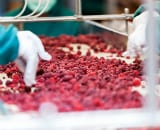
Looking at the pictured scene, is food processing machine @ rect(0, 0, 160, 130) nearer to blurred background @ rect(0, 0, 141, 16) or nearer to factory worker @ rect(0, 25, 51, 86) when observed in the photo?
factory worker @ rect(0, 25, 51, 86)

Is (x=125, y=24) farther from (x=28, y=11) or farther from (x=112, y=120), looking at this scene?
(x=112, y=120)

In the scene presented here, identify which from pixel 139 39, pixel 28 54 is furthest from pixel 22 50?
pixel 139 39

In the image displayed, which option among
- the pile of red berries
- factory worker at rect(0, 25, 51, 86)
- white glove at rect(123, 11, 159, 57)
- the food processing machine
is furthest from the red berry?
the food processing machine

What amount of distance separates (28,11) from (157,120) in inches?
100

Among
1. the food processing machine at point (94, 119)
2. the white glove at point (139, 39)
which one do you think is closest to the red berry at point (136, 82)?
the white glove at point (139, 39)

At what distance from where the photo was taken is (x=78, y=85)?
1.63 metres

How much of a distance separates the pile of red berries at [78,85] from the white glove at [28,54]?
0.03 metres

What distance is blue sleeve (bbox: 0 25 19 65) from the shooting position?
5.24 ft

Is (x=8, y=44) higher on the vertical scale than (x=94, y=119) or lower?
higher

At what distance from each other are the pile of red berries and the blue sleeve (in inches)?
3.9

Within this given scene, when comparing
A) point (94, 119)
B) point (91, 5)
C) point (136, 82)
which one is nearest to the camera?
point (94, 119)

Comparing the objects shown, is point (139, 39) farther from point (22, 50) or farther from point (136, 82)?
point (22, 50)

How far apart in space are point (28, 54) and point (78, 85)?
0.18 metres

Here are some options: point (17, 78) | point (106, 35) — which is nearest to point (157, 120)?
point (17, 78)
